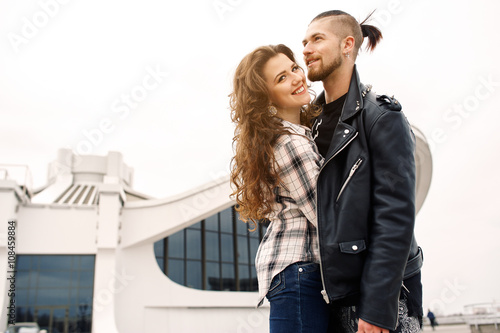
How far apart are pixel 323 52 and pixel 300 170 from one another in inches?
25.1

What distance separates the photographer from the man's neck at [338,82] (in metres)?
2.11

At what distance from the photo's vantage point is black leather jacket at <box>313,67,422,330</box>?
5.06 feet

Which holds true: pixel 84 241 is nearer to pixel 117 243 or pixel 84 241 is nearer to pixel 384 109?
pixel 117 243

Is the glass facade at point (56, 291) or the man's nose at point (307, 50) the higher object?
the man's nose at point (307, 50)

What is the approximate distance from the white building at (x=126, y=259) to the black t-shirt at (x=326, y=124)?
11402 mm

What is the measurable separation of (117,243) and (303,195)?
12.0 m

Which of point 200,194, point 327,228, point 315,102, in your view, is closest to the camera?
point 327,228

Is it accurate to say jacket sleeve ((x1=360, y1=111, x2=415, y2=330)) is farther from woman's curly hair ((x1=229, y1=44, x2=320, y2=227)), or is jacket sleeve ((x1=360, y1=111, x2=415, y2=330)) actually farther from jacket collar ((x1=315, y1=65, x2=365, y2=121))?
woman's curly hair ((x1=229, y1=44, x2=320, y2=227))

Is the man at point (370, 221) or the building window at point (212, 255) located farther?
the building window at point (212, 255)

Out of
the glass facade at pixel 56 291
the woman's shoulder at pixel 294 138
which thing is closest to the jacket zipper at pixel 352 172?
the woman's shoulder at pixel 294 138

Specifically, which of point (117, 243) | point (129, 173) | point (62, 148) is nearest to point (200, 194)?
point (117, 243)

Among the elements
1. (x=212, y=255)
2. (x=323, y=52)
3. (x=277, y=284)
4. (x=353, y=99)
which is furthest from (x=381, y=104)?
(x=212, y=255)

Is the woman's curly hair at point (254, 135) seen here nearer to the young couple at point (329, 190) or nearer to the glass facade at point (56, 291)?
the young couple at point (329, 190)

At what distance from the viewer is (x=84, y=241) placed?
12.5 meters
